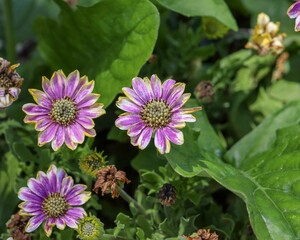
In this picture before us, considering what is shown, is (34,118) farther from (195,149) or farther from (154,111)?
(195,149)

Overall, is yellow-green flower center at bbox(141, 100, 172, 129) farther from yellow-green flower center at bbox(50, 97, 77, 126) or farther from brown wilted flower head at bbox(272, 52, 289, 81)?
brown wilted flower head at bbox(272, 52, 289, 81)

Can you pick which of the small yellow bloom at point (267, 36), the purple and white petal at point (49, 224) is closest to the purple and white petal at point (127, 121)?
the purple and white petal at point (49, 224)

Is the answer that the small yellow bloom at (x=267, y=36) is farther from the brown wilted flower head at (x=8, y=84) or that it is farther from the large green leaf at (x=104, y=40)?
the brown wilted flower head at (x=8, y=84)

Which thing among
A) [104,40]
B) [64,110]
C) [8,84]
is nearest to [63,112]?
[64,110]

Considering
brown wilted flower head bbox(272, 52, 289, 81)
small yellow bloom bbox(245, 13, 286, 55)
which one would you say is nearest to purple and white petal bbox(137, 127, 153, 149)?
small yellow bloom bbox(245, 13, 286, 55)

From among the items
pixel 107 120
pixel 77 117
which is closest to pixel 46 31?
pixel 107 120

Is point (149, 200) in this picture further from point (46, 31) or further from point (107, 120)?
point (46, 31)
